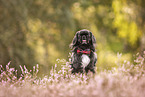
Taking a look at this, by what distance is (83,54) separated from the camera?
17.2ft

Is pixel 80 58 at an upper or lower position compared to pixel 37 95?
upper

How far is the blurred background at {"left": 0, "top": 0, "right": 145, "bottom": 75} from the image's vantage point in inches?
426

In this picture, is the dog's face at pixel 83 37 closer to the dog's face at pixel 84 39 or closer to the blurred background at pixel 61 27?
the dog's face at pixel 84 39

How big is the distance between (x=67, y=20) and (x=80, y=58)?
7.56 meters

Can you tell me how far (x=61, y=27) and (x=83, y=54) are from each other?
26.1 ft

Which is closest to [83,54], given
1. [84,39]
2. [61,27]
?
[84,39]

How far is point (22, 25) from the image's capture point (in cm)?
1110

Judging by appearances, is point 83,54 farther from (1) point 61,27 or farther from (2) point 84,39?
(1) point 61,27

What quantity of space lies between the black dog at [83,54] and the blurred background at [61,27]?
4908 mm

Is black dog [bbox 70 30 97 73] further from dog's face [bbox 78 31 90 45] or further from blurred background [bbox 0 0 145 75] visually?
blurred background [bbox 0 0 145 75]

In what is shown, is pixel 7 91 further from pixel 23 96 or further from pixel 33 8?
pixel 33 8

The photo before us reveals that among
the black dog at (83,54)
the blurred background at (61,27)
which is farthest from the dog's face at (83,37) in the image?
the blurred background at (61,27)

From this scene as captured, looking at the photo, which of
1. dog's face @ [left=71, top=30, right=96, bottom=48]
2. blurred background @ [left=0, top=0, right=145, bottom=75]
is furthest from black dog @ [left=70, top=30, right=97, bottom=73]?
blurred background @ [left=0, top=0, right=145, bottom=75]

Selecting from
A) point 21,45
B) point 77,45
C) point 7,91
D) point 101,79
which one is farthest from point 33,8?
point 101,79
